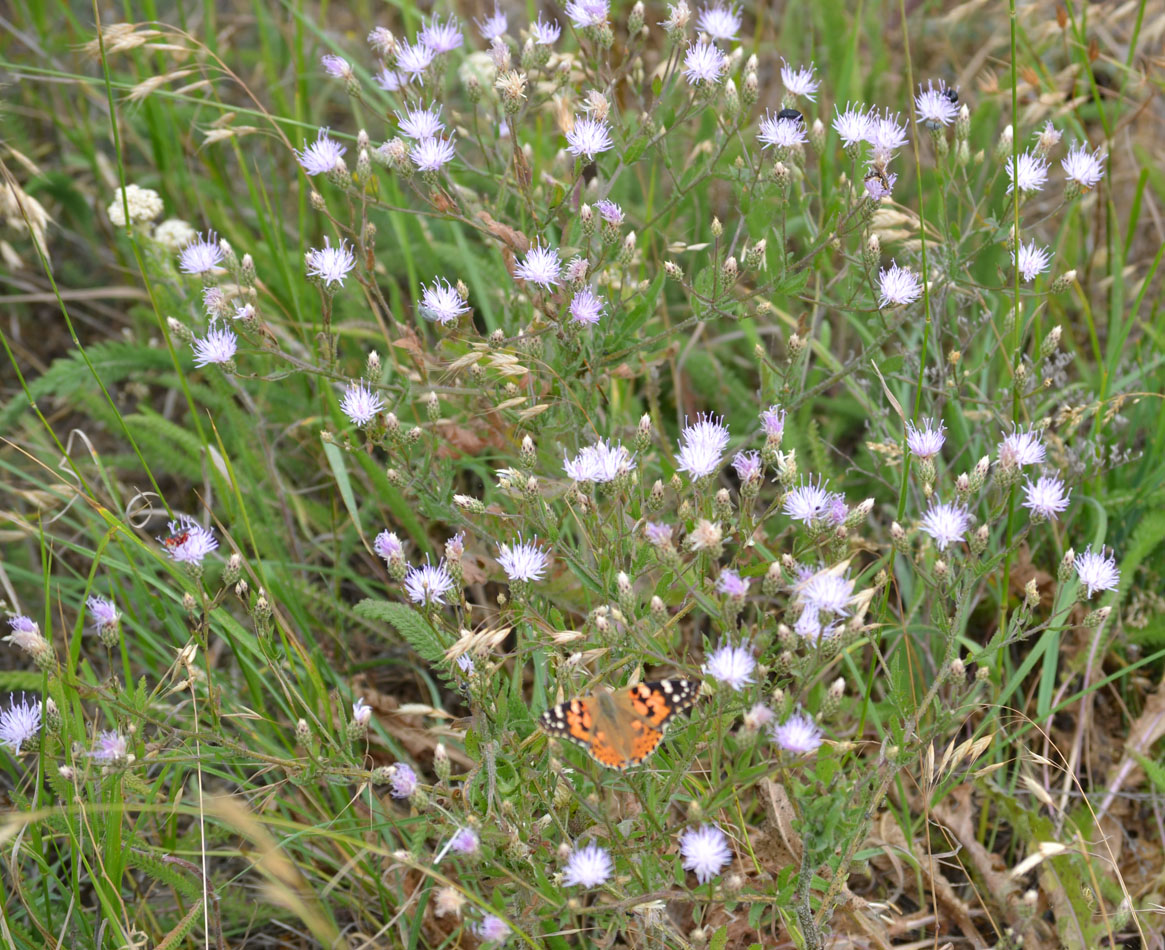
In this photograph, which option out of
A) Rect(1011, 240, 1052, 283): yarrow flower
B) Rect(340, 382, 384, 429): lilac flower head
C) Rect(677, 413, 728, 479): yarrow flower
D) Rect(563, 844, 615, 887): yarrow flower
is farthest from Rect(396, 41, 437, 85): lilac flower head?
Rect(563, 844, 615, 887): yarrow flower

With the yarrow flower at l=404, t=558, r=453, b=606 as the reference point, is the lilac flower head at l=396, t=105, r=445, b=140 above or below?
above

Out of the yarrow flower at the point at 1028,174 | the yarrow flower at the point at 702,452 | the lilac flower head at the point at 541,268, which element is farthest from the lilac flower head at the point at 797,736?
the yarrow flower at the point at 1028,174

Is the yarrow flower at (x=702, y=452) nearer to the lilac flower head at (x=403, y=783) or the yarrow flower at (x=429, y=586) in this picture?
the yarrow flower at (x=429, y=586)

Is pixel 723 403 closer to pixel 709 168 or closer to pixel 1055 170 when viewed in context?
pixel 709 168

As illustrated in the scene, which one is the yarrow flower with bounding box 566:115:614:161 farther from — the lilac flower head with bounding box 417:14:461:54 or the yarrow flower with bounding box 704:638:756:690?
the yarrow flower with bounding box 704:638:756:690

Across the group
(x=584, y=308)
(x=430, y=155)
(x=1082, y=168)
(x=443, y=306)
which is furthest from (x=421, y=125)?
(x=1082, y=168)

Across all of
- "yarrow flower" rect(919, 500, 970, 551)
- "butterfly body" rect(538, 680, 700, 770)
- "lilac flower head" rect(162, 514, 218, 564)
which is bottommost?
"butterfly body" rect(538, 680, 700, 770)

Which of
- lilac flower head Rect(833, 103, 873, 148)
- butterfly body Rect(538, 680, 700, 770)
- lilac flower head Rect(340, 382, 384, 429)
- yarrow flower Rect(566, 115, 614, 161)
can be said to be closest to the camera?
butterfly body Rect(538, 680, 700, 770)

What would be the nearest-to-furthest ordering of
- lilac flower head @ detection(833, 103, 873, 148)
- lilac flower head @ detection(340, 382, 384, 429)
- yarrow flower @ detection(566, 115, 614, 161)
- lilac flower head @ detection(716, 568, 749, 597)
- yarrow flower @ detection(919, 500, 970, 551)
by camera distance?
lilac flower head @ detection(716, 568, 749, 597) → yarrow flower @ detection(919, 500, 970, 551) → lilac flower head @ detection(340, 382, 384, 429) → yarrow flower @ detection(566, 115, 614, 161) → lilac flower head @ detection(833, 103, 873, 148)
